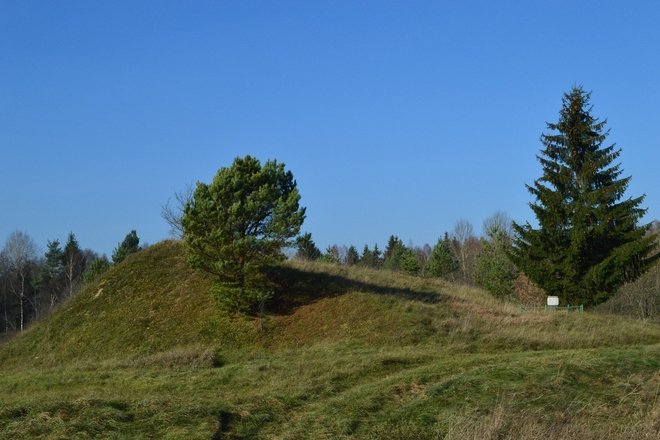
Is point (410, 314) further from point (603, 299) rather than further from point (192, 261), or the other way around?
point (603, 299)

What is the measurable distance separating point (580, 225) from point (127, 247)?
42.6 metres

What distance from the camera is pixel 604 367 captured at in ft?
46.0

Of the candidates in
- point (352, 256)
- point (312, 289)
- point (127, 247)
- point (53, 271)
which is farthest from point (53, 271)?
point (312, 289)

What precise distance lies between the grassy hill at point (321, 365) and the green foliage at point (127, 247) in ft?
90.8

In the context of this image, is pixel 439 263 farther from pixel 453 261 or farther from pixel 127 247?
pixel 127 247

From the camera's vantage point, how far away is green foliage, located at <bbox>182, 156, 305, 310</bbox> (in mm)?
22781

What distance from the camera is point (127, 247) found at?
59812mm

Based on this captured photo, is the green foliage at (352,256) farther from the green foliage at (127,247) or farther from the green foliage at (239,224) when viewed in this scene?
the green foliage at (239,224)

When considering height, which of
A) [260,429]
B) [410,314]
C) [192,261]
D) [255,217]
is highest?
[255,217]

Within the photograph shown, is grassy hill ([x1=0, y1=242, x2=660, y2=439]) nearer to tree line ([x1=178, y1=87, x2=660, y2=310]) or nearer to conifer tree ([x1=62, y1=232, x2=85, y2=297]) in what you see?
tree line ([x1=178, y1=87, x2=660, y2=310])

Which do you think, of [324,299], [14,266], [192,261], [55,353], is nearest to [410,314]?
[324,299]

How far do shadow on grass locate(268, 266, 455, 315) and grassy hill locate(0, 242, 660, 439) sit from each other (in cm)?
8

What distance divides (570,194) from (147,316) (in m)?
18.9

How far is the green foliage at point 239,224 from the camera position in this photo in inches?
897
